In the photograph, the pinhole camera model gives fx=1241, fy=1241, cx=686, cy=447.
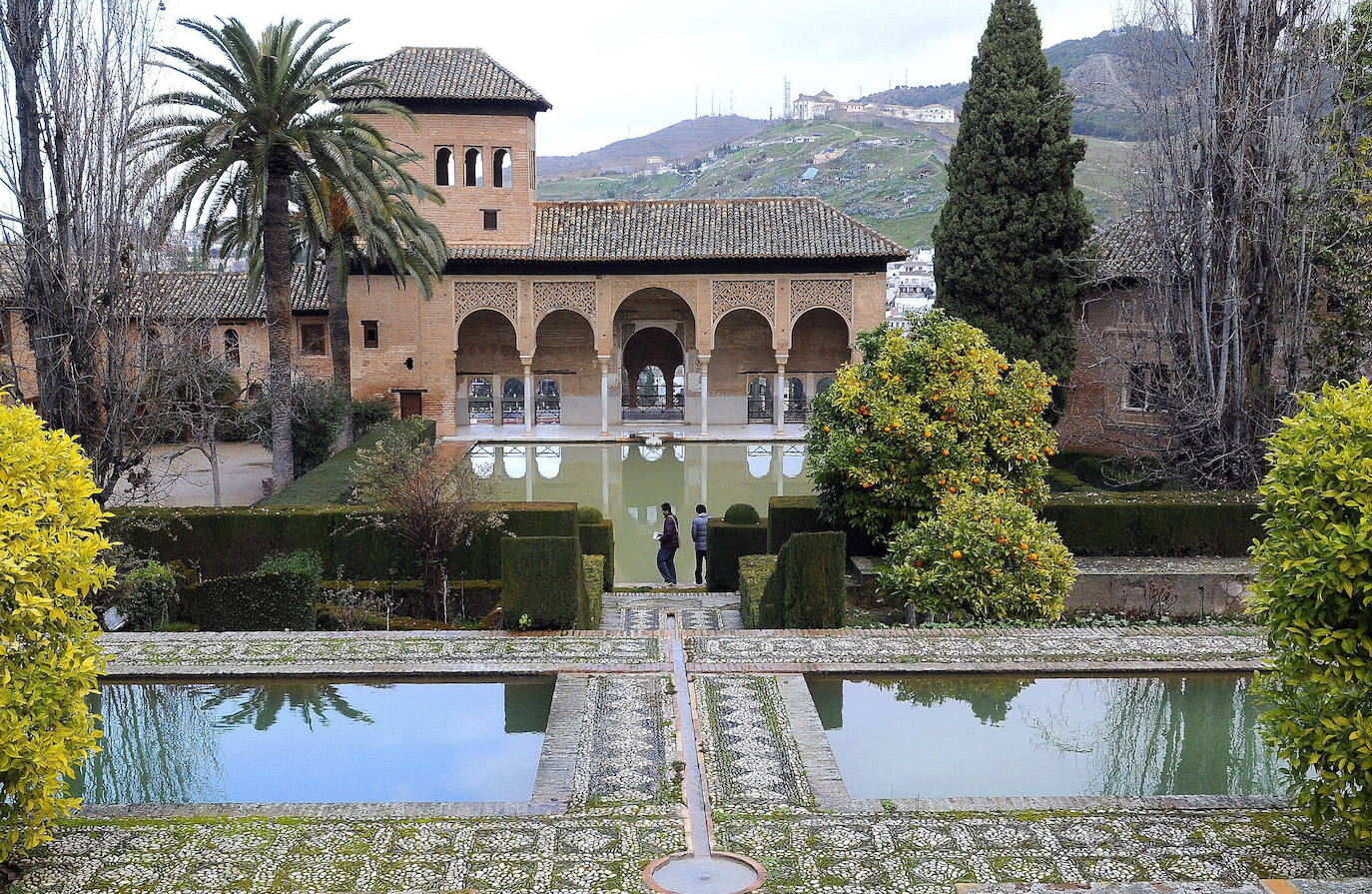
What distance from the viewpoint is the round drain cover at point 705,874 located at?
5.10 m

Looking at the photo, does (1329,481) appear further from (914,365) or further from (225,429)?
(225,429)

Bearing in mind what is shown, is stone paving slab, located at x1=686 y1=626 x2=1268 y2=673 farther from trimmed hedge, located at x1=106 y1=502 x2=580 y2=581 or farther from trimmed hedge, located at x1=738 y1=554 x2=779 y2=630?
trimmed hedge, located at x1=106 y1=502 x2=580 y2=581

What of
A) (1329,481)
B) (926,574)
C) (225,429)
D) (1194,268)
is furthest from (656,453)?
(1329,481)

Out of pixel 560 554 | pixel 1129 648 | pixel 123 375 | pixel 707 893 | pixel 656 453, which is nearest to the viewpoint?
pixel 707 893

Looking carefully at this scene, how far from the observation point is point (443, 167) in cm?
2742

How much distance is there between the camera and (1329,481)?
17.9 feet

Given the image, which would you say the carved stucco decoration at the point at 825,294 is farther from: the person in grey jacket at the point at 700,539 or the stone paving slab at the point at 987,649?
the stone paving slab at the point at 987,649

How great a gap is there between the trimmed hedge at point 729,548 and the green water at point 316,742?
5.70 meters

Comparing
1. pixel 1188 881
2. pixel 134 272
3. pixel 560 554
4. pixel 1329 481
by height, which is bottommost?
pixel 1188 881

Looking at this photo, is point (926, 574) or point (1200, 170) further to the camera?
point (1200, 170)

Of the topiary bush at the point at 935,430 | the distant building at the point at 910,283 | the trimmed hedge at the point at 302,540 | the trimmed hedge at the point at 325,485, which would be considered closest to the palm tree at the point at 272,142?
the trimmed hedge at the point at 325,485

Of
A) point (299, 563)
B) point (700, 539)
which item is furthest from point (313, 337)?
point (299, 563)

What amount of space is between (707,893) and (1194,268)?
12.9 metres

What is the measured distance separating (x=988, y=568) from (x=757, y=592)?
2.11m
